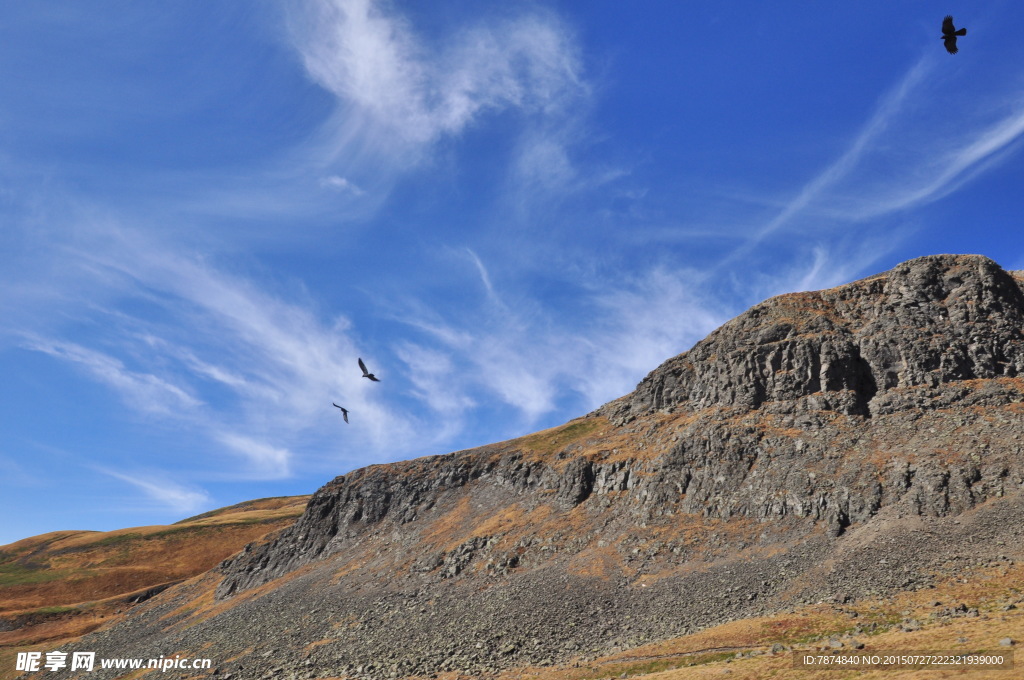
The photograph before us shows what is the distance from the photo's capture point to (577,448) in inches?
3536

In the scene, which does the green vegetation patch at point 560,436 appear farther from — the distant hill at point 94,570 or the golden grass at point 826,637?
the distant hill at point 94,570

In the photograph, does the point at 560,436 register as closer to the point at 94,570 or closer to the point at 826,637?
the point at 826,637

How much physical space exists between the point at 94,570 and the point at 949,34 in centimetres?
16905

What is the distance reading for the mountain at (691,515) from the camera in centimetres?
4853

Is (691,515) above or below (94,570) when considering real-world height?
below

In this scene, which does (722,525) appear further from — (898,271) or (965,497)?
(898,271)

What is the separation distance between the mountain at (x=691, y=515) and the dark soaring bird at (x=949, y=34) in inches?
1518

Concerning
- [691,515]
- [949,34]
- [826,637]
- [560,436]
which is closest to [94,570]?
[560,436]

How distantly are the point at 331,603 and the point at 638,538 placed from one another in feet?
126

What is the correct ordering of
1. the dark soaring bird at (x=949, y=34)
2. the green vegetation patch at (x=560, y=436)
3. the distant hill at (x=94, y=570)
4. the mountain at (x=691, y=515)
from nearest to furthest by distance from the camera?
the dark soaring bird at (x=949, y=34) → the mountain at (x=691, y=515) → the green vegetation patch at (x=560, y=436) → the distant hill at (x=94, y=570)

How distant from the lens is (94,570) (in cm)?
12900

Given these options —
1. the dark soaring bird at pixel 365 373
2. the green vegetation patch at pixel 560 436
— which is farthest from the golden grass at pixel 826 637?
the green vegetation patch at pixel 560 436

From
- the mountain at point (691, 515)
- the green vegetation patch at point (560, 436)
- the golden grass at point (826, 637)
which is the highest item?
the green vegetation patch at point (560, 436)

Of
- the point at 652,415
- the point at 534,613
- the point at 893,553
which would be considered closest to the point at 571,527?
the point at 534,613
